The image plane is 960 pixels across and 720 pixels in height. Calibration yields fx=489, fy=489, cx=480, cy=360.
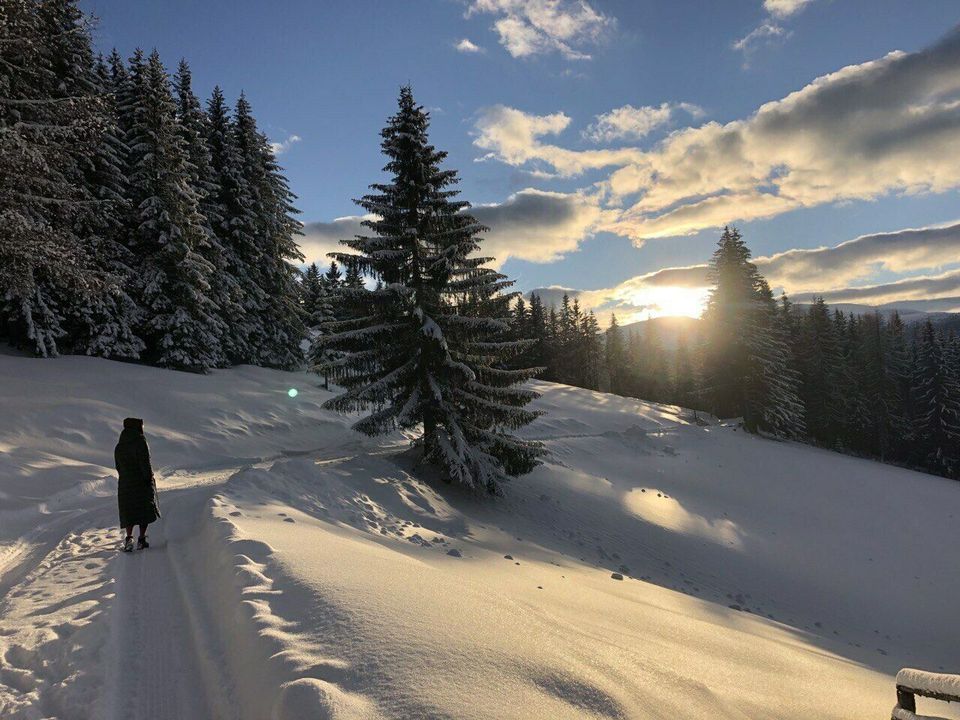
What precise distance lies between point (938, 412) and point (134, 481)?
57.8m

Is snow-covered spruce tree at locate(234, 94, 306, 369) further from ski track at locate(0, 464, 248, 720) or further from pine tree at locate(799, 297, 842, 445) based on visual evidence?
pine tree at locate(799, 297, 842, 445)

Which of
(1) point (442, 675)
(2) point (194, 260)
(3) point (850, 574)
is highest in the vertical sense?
(2) point (194, 260)

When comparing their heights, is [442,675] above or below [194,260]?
below

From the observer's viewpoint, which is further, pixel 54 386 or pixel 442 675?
pixel 54 386

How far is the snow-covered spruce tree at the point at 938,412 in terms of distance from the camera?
42.6 metres

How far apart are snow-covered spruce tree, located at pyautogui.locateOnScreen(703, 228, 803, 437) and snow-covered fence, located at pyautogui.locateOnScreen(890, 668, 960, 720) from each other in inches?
1314

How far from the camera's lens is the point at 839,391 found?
44.7m

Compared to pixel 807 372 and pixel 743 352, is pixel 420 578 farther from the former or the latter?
pixel 807 372

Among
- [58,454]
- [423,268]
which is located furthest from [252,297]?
[423,268]

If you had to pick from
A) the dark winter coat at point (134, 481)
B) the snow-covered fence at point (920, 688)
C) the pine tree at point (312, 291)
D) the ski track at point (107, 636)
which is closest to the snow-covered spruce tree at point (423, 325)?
the dark winter coat at point (134, 481)

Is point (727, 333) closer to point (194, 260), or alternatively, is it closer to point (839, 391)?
point (839, 391)

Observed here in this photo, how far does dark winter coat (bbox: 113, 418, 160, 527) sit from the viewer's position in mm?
6980

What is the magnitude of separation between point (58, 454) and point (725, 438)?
29.6m

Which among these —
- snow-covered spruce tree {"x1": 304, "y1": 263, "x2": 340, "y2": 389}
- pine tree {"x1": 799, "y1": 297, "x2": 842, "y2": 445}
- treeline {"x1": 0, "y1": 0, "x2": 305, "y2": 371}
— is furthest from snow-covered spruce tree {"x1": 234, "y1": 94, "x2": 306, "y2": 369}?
→ pine tree {"x1": 799, "y1": 297, "x2": 842, "y2": 445}
